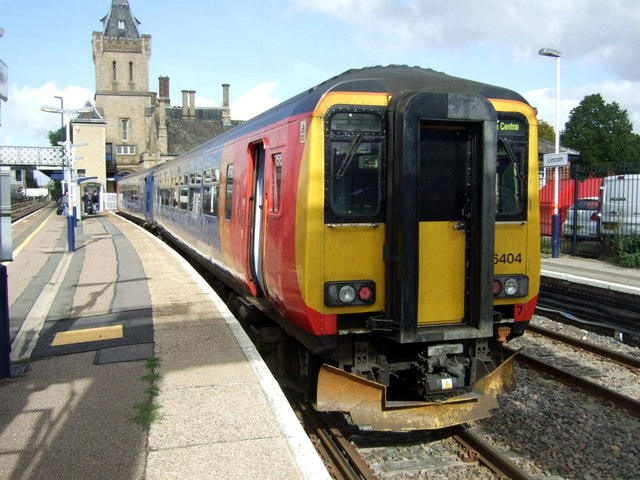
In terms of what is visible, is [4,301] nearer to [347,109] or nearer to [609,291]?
[347,109]

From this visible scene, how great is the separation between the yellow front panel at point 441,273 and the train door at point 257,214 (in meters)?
2.14

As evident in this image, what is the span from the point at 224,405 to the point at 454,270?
87.7 inches

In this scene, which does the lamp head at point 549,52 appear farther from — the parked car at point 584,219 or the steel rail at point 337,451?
the steel rail at point 337,451

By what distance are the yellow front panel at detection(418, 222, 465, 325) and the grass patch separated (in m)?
2.26

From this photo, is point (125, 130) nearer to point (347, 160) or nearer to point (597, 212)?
point (597, 212)

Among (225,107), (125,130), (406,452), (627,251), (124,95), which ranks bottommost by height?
(406,452)

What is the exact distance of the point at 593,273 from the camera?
12.8 meters

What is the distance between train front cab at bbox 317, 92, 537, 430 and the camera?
4855 millimetres

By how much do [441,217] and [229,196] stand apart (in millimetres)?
3942

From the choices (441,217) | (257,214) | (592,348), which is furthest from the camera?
(592,348)

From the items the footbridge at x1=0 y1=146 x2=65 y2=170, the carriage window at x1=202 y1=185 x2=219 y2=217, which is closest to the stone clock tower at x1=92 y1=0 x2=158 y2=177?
the footbridge at x1=0 y1=146 x2=65 y2=170

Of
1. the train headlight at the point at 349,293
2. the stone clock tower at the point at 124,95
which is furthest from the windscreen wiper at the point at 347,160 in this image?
the stone clock tower at the point at 124,95

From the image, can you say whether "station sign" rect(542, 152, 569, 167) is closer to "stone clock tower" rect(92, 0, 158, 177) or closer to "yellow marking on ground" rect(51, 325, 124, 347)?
"yellow marking on ground" rect(51, 325, 124, 347)

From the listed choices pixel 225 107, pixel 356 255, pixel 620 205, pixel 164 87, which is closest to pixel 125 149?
pixel 164 87
